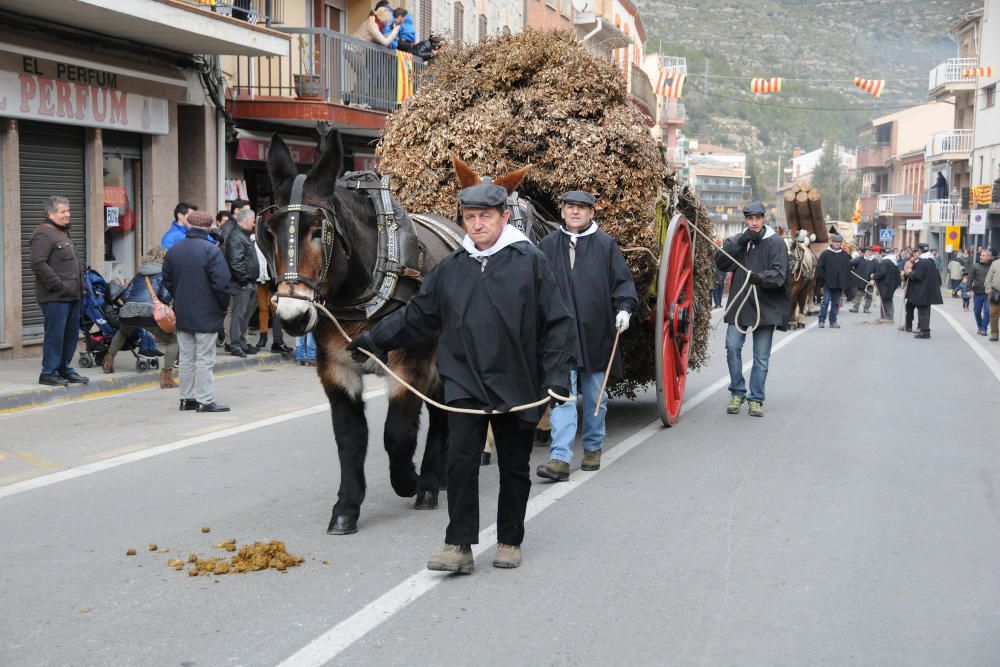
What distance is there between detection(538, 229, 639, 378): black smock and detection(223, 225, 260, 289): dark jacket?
21.5ft

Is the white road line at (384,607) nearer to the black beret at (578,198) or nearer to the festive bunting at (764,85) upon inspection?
the black beret at (578,198)

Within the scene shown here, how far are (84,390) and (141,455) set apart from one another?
3.45 m

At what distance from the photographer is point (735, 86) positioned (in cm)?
16712

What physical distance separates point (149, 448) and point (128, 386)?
357 centimetres

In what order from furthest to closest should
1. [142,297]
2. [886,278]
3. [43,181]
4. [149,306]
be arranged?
A: [886,278] → [43,181] → [142,297] → [149,306]

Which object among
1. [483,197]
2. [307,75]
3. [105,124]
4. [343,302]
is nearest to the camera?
[483,197]

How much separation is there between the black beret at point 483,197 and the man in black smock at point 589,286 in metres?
2.29

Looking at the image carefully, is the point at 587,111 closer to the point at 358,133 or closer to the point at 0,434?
the point at 0,434

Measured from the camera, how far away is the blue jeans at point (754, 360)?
34.3ft

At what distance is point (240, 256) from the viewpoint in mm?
13508

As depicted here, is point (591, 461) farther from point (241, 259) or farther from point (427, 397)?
point (241, 259)

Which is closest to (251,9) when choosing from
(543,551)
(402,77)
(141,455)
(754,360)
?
(402,77)

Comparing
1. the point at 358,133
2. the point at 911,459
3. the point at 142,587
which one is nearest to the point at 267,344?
the point at 358,133

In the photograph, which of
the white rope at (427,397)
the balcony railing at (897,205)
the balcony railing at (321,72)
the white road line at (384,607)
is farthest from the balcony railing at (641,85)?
the balcony railing at (897,205)
